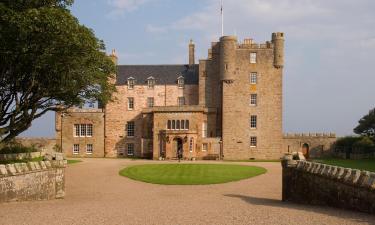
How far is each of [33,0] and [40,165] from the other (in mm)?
10407

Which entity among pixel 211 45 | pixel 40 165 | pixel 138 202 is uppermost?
pixel 211 45

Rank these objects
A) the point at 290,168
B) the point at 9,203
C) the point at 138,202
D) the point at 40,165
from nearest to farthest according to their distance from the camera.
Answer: the point at 9,203
the point at 138,202
the point at 40,165
the point at 290,168

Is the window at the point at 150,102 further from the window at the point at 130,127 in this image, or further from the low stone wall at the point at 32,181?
the low stone wall at the point at 32,181

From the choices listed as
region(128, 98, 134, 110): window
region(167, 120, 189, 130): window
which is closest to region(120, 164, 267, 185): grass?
region(167, 120, 189, 130): window

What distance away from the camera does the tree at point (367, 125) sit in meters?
70.8

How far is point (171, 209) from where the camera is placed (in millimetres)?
16469

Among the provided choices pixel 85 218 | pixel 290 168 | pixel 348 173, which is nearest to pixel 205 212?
pixel 85 218

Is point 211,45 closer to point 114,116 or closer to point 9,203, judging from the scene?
point 114,116

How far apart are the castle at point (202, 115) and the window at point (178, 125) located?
0.39 ft

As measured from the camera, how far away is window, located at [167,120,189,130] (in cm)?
5659

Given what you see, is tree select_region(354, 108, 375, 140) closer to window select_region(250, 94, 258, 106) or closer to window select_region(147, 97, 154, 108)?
window select_region(250, 94, 258, 106)

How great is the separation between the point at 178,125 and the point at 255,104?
9.69 metres

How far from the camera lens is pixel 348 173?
16.2m

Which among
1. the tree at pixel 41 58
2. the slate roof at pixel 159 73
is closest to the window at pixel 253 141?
the slate roof at pixel 159 73
